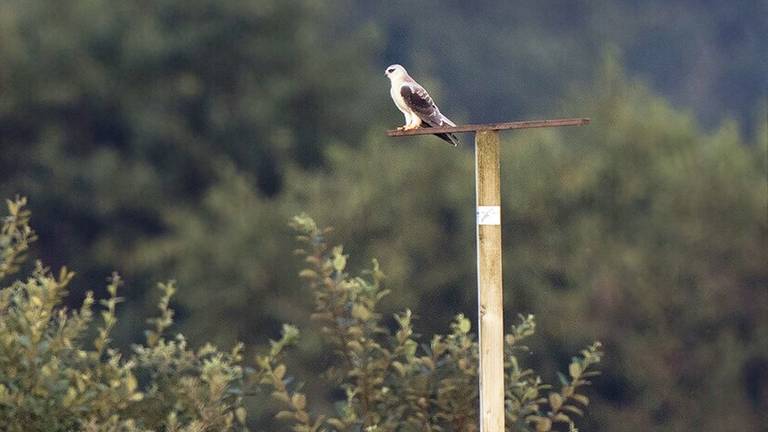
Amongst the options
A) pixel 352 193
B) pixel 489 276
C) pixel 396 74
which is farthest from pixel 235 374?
pixel 352 193

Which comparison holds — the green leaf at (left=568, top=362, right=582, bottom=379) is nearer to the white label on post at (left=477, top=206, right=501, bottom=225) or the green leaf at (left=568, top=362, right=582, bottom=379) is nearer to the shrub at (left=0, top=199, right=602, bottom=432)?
the shrub at (left=0, top=199, right=602, bottom=432)

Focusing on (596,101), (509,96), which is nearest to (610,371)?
(596,101)

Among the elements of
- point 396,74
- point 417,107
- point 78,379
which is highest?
point 396,74

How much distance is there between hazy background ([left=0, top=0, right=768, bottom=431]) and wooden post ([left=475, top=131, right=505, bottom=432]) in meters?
12.2

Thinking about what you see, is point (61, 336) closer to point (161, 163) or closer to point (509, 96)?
point (161, 163)

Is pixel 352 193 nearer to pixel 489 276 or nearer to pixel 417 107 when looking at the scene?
pixel 417 107

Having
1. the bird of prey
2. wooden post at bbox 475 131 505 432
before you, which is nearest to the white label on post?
wooden post at bbox 475 131 505 432

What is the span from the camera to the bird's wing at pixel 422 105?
5.71 metres

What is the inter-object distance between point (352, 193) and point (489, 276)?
14902 millimetres

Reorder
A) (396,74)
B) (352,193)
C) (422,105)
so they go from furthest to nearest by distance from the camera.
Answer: (352,193) → (396,74) → (422,105)

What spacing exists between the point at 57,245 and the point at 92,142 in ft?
5.03

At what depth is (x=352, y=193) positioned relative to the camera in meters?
19.8

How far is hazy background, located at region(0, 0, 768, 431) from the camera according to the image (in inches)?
733

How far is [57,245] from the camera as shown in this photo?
2062cm
